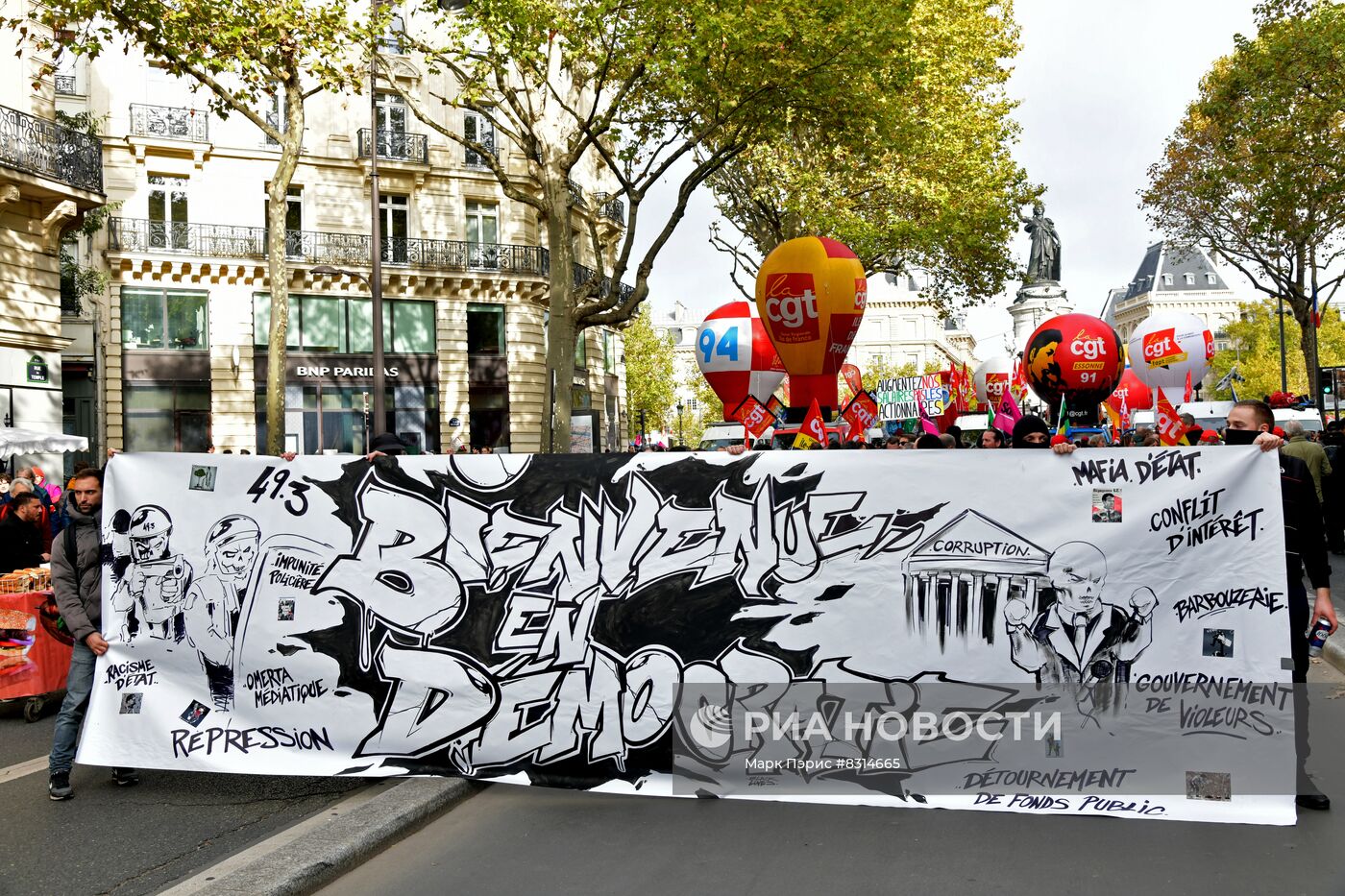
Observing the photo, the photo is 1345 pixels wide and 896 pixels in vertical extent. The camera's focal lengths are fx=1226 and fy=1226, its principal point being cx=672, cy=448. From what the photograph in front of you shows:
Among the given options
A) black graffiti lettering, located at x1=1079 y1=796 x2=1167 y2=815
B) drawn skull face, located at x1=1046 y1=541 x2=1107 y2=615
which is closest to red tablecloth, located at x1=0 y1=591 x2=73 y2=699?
drawn skull face, located at x1=1046 y1=541 x2=1107 y2=615

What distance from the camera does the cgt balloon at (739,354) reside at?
64.8 ft

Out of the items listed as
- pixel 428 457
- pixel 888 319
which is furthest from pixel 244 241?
pixel 888 319

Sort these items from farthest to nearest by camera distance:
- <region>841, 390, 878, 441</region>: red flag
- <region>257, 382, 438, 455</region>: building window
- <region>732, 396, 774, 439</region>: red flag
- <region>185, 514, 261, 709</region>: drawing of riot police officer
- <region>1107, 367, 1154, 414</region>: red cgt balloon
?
1. <region>257, 382, 438, 455</region>: building window
2. <region>1107, 367, 1154, 414</region>: red cgt balloon
3. <region>841, 390, 878, 441</region>: red flag
4. <region>732, 396, 774, 439</region>: red flag
5. <region>185, 514, 261, 709</region>: drawing of riot police officer

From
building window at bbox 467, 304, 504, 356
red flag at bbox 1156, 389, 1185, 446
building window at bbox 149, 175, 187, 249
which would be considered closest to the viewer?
red flag at bbox 1156, 389, 1185, 446

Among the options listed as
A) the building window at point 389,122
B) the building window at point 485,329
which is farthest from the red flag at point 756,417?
the building window at point 389,122

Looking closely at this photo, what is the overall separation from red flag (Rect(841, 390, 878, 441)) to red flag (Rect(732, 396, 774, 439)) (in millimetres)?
1111

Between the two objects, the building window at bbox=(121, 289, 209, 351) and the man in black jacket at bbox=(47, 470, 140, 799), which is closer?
the man in black jacket at bbox=(47, 470, 140, 799)

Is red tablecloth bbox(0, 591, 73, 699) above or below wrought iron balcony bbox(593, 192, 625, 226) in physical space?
below

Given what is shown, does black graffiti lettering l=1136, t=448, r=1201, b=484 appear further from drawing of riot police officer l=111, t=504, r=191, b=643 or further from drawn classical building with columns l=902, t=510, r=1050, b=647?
drawing of riot police officer l=111, t=504, r=191, b=643

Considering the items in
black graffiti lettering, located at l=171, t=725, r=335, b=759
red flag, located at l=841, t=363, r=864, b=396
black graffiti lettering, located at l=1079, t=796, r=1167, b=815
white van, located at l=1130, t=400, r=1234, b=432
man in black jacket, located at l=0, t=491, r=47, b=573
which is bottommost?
black graffiti lettering, located at l=1079, t=796, r=1167, b=815

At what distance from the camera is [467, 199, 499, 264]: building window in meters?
40.4

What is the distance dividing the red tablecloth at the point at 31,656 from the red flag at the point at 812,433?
7078mm

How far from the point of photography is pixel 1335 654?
917 cm

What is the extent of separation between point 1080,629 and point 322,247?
3614cm
